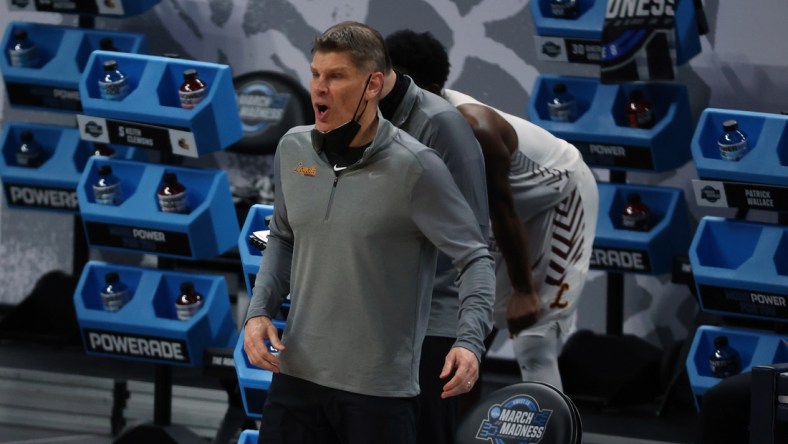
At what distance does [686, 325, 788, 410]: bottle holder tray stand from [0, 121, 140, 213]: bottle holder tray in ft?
9.21

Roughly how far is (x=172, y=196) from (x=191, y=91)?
40 cm

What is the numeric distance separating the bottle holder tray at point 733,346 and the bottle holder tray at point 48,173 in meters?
2.81

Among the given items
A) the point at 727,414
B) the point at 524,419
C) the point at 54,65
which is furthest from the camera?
the point at 54,65

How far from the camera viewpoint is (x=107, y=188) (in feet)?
18.9

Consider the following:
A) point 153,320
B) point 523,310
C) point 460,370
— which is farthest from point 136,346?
point 460,370

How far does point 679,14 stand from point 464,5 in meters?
1.32

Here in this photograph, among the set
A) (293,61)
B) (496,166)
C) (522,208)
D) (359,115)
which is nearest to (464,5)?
(293,61)

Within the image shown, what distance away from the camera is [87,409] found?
643cm

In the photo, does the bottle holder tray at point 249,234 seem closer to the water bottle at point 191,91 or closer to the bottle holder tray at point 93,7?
the water bottle at point 191,91

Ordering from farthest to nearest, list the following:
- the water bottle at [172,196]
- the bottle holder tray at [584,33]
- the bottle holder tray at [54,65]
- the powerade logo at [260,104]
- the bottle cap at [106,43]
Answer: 1. the powerade logo at [260,104]
2. the bottle holder tray at [54,65]
3. the bottle cap at [106,43]
4. the bottle holder tray at [584,33]
5. the water bottle at [172,196]

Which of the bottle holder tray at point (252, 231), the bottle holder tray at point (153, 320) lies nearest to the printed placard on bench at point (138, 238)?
the bottle holder tray at point (153, 320)

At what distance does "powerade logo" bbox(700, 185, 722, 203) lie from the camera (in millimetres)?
5562

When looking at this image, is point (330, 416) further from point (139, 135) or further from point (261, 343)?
point (139, 135)

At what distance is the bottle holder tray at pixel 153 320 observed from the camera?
5699 millimetres
